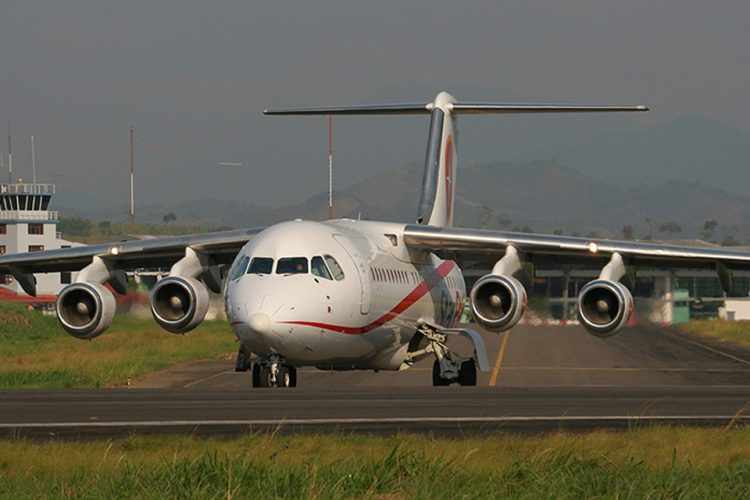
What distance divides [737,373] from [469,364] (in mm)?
12625

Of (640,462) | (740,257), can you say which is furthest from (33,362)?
(640,462)

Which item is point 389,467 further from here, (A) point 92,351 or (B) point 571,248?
(A) point 92,351

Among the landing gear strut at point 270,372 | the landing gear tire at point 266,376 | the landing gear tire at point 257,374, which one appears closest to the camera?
the landing gear strut at point 270,372

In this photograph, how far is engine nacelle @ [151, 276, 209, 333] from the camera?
31875 mm

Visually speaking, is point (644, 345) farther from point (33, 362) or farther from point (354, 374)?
point (33, 362)

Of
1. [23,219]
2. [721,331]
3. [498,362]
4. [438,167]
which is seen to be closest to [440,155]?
[438,167]

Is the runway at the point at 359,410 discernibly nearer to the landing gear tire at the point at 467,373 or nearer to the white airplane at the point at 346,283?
the white airplane at the point at 346,283

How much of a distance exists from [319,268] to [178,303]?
4354mm

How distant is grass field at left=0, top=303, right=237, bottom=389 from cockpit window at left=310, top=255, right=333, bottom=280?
10.2 meters

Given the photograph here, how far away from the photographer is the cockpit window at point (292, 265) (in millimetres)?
28609

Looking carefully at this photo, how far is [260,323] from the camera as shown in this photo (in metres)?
27.1

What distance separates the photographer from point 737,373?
146 feet

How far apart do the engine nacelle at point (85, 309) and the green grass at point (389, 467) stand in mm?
16890

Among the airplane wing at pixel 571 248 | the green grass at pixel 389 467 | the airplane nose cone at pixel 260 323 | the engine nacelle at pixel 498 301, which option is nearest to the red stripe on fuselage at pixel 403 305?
the airplane nose cone at pixel 260 323
